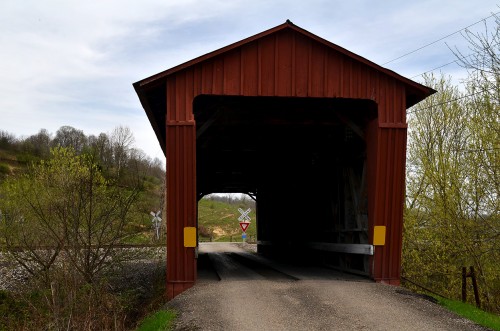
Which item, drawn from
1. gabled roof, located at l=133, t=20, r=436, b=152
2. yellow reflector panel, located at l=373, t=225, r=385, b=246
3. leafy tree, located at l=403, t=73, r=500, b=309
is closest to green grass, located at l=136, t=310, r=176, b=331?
gabled roof, located at l=133, t=20, r=436, b=152

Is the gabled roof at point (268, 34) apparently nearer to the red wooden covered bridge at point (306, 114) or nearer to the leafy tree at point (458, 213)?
the red wooden covered bridge at point (306, 114)

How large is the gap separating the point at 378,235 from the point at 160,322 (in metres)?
5.18

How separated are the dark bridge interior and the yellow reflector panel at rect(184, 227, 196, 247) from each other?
2244 millimetres

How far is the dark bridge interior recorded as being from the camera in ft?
42.9

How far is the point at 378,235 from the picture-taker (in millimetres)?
11375

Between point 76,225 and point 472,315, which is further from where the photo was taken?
point 76,225

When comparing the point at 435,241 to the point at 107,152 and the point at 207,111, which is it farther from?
the point at 107,152

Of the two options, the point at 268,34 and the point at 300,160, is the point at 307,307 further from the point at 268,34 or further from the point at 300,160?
the point at 300,160

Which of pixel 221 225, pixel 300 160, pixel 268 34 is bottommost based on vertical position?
pixel 221 225

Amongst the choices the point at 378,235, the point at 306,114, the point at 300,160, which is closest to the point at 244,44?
the point at 306,114

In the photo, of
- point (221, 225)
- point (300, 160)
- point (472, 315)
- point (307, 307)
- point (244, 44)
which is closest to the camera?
point (307, 307)

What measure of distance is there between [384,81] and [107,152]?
680 cm

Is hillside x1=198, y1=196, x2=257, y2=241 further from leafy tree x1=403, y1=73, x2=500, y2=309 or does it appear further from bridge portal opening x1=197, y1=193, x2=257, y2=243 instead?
leafy tree x1=403, y1=73, x2=500, y2=309

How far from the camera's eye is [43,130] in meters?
90.1
